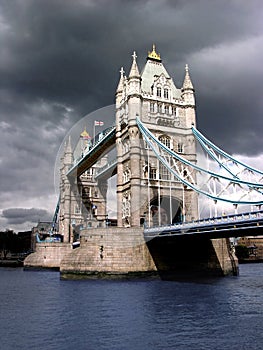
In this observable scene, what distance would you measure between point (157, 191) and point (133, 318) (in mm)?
23952

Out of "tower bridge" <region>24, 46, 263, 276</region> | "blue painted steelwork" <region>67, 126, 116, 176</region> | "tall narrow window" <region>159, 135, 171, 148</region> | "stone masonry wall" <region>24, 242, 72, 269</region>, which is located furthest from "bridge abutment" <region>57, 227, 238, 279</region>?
"stone masonry wall" <region>24, 242, 72, 269</region>

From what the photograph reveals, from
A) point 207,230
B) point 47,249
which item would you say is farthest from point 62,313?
point 47,249

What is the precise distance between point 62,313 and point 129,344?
21.1 ft

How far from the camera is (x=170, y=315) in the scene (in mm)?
18109

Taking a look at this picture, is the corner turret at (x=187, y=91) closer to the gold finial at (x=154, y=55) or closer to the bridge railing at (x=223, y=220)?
the gold finial at (x=154, y=55)

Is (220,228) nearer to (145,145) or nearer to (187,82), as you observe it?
(145,145)

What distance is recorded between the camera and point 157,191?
41000 millimetres

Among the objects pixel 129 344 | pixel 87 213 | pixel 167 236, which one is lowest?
pixel 129 344

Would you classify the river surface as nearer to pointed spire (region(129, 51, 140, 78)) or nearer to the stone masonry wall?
pointed spire (region(129, 51, 140, 78))

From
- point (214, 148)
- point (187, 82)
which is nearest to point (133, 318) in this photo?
point (214, 148)

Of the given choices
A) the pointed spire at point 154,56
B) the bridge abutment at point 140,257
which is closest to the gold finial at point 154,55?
the pointed spire at point 154,56

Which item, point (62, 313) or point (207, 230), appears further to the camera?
point (207, 230)

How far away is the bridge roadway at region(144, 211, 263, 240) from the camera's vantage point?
2551 cm

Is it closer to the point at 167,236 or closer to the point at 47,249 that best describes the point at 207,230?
the point at 167,236
